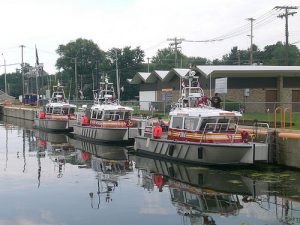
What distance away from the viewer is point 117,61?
84938mm

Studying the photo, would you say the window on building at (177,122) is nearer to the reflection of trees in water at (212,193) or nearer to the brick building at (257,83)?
the reflection of trees in water at (212,193)

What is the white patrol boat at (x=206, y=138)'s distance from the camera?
21.5 meters

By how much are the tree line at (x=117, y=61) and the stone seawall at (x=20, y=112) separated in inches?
240

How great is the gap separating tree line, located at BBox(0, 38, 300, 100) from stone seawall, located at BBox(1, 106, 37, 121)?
6.11m

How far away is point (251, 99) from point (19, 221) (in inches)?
1288

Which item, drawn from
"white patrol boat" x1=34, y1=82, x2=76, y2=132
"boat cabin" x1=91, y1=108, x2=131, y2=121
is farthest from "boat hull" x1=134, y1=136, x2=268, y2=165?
"white patrol boat" x1=34, y1=82, x2=76, y2=132

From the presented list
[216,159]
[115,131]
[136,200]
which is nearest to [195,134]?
[216,159]

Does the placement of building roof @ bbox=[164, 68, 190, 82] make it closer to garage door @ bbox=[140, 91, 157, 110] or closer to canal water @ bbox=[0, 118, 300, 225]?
garage door @ bbox=[140, 91, 157, 110]

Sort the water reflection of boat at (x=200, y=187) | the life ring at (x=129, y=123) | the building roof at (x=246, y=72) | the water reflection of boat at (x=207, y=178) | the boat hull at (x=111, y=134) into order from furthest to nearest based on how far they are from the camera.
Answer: the building roof at (x=246, y=72) → the life ring at (x=129, y=123) → the boat hull at (x=111, y=134) → the water reflection of boat at (x=207, y=178) → the water reflection of boat at (x=200, y=187)

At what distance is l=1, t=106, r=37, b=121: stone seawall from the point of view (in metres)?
65.0

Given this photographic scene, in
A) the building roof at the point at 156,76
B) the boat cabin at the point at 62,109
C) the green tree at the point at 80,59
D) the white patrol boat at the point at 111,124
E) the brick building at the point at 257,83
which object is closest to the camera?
the white patrol boat at the point at 111,124

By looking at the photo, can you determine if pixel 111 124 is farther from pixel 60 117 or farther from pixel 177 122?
pixel 60 117

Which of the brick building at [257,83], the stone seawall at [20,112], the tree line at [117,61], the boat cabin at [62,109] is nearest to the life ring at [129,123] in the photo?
the brick building at [257,83]

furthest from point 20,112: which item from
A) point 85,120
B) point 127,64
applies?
point 85,120
